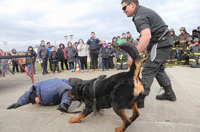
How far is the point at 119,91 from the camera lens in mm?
2002

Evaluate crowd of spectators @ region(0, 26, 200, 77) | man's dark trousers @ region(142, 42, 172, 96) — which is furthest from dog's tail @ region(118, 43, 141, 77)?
crowd of spectators @ region(0, 26, 200, 77)

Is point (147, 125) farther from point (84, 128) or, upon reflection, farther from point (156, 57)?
point (156, 57)

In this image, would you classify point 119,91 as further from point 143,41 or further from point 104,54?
point 104,54

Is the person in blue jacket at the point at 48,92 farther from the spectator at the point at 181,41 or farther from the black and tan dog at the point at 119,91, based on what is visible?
the spectator at the point at 181,41

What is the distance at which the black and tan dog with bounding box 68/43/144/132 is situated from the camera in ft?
6.32

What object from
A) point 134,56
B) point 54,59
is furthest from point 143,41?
point 54,59

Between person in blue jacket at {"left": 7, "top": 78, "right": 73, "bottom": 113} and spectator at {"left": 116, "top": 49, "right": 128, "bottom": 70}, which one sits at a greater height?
spectator at {"left": 116, "top": 49, "right": 128, "bottom": 70}

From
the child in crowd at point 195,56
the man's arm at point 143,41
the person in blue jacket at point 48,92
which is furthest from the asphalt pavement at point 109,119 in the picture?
the child in crowd at point 195,56

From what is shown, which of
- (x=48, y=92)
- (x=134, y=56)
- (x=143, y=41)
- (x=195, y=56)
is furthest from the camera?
(x=195, y=56)

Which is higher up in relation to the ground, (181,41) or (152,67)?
(181,41)

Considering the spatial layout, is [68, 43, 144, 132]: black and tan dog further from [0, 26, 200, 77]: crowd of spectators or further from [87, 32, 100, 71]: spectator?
[87, 32, 100, 71]: spectator

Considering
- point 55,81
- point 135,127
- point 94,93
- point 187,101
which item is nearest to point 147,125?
point 135,127

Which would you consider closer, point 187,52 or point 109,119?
point 109,119

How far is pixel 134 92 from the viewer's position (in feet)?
6.28
